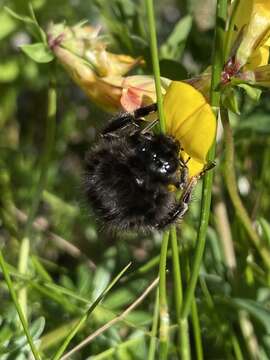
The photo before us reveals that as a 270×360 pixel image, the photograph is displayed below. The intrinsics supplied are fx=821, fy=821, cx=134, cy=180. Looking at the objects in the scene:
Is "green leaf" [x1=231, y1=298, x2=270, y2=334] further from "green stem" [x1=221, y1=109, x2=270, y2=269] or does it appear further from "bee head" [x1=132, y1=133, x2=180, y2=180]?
"bee head" [x1=132, y1=133, x2=180, y2=180]

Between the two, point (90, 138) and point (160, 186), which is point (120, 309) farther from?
point (90, 138)

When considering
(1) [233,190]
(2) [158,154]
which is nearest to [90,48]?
(1) [233,190]

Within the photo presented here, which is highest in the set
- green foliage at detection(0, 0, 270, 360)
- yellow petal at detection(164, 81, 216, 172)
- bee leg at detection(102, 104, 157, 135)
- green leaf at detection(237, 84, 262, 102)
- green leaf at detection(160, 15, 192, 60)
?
green leaf at detection(237, 84, 262, 102)

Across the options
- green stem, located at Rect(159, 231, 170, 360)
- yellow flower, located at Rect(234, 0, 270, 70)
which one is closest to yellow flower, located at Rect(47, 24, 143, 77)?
yellow flower, located at Rect(234, 0, 270, 70)

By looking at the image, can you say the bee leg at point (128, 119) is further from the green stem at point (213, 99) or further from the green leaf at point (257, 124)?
the green leaf at point (257, 124)

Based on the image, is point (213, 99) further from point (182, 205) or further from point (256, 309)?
→ point (256, 309)

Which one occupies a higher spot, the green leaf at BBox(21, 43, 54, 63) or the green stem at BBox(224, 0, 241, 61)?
the green stem at BBox(224, 0, 241, 61)

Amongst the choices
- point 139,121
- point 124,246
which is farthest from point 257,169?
point 139,121

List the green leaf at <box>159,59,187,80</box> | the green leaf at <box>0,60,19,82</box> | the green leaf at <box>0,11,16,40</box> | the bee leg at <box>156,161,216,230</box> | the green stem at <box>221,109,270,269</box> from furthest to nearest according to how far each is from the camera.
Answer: the green leaf at <box>0,60,19,82</box> < the green leaf at <box>0,11,16,40</box> < the green leaf at <box>159,59,187,80</box> < the green stem at <box>221,109,270,269</box> < the bee leg at <box>156,161,216,230</box>
